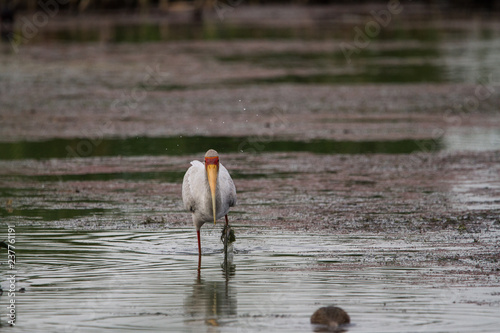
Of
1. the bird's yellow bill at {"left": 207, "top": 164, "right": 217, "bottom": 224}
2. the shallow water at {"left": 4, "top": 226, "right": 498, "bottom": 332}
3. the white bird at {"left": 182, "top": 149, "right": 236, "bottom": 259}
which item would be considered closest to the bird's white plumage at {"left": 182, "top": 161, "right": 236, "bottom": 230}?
the white bird at {"left": 182, "top": 149, "right": 236, "bottom": 259}

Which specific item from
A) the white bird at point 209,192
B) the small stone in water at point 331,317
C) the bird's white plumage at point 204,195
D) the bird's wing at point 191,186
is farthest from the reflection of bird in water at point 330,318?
the bird's wing at point 191,186

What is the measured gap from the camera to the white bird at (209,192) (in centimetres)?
861

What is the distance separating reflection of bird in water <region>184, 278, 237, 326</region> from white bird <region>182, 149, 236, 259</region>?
2.83ft

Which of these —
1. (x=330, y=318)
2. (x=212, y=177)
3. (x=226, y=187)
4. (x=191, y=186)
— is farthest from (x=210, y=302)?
(x=191, y=186)

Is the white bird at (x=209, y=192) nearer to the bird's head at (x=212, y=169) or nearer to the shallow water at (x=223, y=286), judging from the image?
the bird's head at (x=212, y=169)

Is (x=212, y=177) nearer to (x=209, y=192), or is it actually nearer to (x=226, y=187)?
(x=209, y=192)

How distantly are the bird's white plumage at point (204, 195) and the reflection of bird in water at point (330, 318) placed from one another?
237cm

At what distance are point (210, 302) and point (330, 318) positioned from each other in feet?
4.02

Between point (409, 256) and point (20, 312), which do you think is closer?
point (20, 312)

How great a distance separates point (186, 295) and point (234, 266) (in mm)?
891

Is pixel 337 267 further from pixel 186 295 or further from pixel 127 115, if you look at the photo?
pixel 127 115

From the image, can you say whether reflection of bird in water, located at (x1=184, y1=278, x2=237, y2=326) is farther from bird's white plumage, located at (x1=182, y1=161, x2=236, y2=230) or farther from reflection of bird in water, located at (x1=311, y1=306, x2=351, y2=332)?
bird's white plumage, located at (x1=182, y1=161, x2=236, y2=230)

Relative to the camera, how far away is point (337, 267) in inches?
320

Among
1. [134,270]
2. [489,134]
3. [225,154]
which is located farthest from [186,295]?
[489,134]
